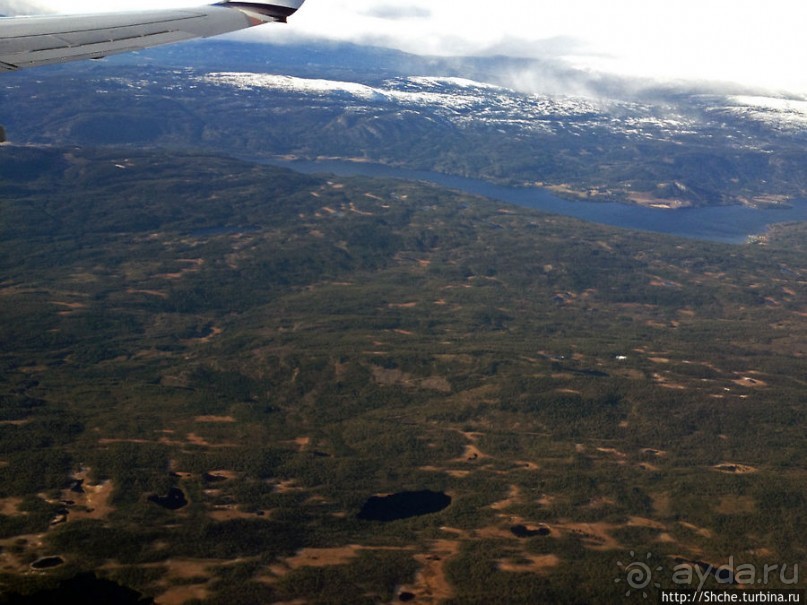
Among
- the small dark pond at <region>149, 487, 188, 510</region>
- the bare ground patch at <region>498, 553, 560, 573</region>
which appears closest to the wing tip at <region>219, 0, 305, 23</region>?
the bare ground patch at <region>498, 553, 560, 573</region>

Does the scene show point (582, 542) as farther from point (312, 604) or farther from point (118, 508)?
point (118, 508)

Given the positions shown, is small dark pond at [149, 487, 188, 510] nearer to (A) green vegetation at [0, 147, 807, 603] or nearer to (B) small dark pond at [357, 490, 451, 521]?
(A) green vegetation at [0, 147, 807, 603]

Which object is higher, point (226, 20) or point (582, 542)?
point (226, 20)

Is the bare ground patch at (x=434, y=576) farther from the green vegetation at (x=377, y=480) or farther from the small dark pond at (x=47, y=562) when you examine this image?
the small dark pond at (x=47, y=562)

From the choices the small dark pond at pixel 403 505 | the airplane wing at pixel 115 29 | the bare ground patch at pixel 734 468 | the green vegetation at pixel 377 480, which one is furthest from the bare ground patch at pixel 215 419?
the airplane wing at pixel 115 29

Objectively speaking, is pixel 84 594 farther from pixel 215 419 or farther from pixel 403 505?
pixel 215 419

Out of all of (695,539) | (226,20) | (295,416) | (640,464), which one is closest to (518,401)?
(640,464)

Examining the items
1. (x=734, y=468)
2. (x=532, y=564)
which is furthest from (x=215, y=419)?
(x=734, y=468)
